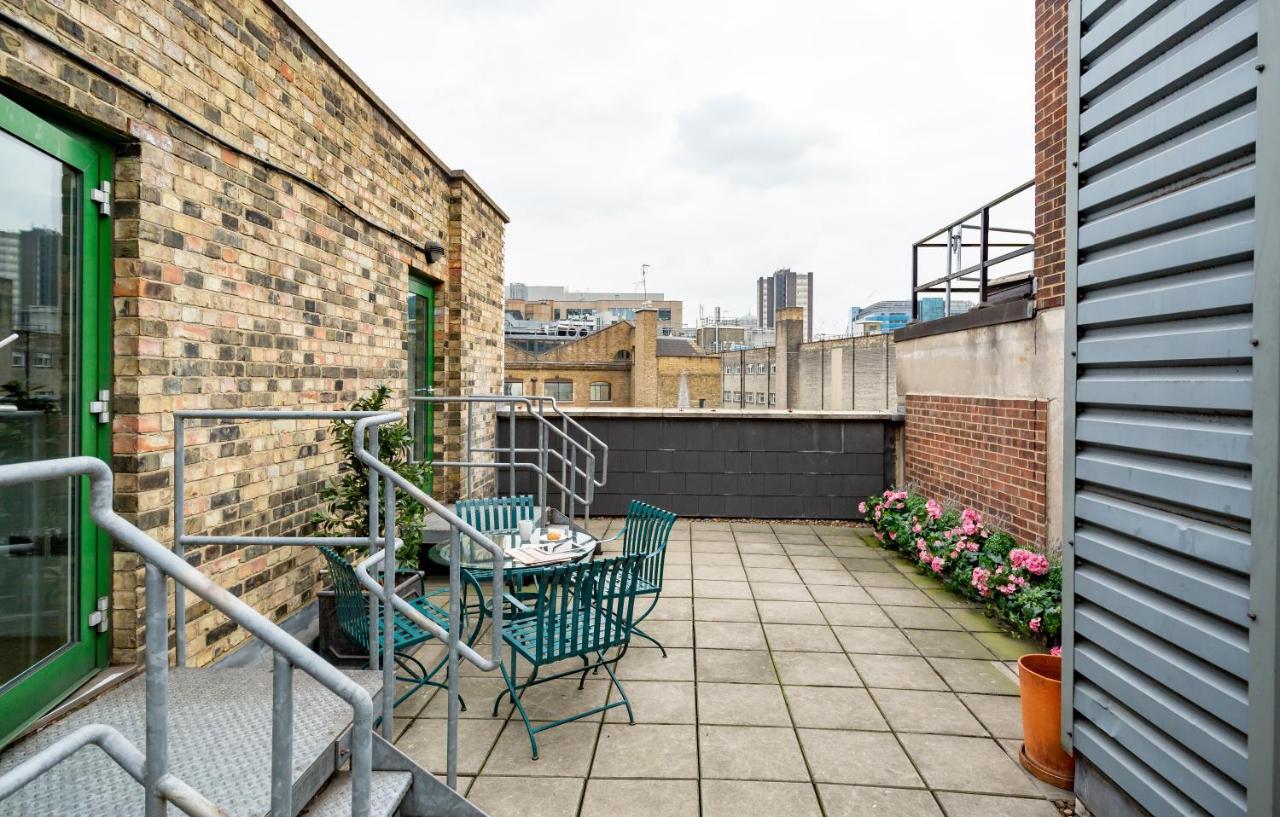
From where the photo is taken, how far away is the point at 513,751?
→ 3012 mm

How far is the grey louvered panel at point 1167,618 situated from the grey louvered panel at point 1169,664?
35 millimetres

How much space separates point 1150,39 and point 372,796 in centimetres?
353

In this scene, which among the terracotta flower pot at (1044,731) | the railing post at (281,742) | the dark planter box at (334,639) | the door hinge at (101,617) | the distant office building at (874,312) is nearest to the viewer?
the railing post at (281,742)

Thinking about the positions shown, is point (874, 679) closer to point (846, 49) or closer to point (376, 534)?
point (376, 534)

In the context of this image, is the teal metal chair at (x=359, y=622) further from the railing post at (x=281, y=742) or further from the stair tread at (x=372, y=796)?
the railing post at (x=281, y=742)

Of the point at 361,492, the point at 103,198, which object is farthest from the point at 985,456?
the point at 103,198

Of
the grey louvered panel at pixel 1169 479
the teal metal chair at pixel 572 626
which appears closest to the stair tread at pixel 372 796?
the teal metal chair at pixel 572 626

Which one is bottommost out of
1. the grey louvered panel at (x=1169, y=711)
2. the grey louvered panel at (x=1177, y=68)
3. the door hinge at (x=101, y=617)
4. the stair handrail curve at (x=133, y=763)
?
the grey louvered panel at (x=1169, y=711)

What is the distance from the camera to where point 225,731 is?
7.12 feet

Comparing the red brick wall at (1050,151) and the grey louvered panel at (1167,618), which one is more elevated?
the red brick wall at (1050,151)

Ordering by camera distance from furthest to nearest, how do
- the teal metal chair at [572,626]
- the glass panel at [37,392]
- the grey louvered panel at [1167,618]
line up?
the teal metal chair at [572,626]
the glass panel at [37,392]
the grey louvered panel at [1167,618]

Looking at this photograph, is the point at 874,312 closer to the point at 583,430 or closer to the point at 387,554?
the point at 583,430

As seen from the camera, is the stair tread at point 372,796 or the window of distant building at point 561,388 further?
the window of distant building at point 561,388

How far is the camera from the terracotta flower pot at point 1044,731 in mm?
2768
